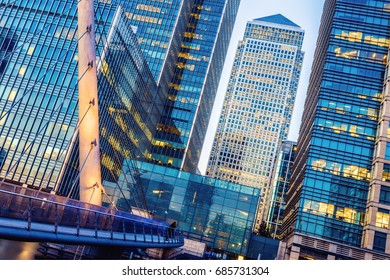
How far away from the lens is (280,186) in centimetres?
15812

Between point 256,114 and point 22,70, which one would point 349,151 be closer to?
point 22,70

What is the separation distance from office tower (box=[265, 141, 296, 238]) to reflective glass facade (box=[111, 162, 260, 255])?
320 ft

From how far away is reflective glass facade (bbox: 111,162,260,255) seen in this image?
5469 cm

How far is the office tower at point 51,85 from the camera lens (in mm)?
57281

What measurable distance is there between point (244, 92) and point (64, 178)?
456 feet

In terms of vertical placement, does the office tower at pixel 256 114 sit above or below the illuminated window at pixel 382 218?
above

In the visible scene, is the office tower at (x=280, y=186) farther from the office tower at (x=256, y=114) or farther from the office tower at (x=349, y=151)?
the office tower at (x=349, y=151)

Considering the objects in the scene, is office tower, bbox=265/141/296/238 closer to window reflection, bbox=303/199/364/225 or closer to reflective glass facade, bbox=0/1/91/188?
window reflection, bbox=303/199/364/225

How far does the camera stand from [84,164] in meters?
19.7

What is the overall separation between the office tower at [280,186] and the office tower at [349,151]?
279ft

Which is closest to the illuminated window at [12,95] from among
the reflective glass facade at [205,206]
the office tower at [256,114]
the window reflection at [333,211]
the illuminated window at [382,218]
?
the reflective glass facade at [205,206]

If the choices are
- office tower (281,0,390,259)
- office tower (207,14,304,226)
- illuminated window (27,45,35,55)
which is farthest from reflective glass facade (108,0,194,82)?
office tower (207,14,304,226)
